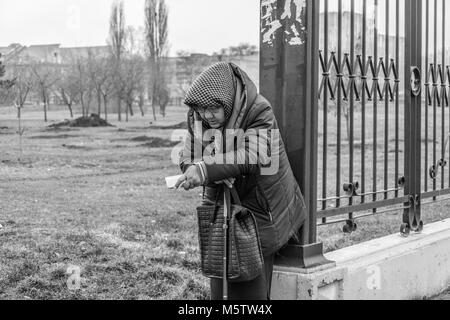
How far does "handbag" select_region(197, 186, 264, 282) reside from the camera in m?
3.43

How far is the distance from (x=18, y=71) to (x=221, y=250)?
11.7 meters

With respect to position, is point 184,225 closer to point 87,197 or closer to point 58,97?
point 87,197

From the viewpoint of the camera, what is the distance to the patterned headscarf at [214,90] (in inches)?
134

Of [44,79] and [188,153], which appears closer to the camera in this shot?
[188,153]

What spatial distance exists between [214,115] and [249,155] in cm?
28

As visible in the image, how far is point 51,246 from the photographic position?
5770 millimetres

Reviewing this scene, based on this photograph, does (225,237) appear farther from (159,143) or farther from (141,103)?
(141,103)

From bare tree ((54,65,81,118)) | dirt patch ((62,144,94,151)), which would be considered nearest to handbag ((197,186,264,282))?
dirt patch ((62,144,94,151))

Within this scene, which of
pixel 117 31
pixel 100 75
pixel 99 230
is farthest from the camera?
pixel 117 31

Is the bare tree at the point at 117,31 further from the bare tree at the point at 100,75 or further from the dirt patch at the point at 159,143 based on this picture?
the dirt patch at the point at 159,143

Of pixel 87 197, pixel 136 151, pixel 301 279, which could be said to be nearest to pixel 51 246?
pixel 301 279

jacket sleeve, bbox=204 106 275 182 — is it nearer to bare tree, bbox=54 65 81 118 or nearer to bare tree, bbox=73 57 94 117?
bare tree, bbox=54 65 81 118

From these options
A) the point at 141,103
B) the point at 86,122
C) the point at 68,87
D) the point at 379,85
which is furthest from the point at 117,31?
the point at 379,85

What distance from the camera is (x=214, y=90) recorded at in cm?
341
